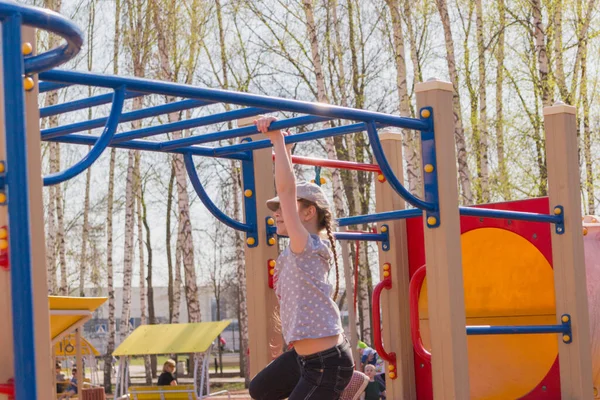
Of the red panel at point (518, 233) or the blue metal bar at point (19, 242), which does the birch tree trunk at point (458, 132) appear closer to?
the red panel at point (518, 233)

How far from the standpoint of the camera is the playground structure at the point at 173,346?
1299cm

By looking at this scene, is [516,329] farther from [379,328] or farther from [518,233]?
[518,233]

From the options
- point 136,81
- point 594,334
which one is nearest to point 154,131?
point 136,81

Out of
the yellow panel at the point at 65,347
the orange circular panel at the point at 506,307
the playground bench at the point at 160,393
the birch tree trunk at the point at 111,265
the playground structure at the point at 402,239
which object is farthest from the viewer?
the birch tree trunk at the point at 111,265

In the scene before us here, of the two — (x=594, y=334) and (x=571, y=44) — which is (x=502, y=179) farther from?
(x=594, y=334)

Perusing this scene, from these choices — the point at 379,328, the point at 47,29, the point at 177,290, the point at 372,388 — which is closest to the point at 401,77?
the point at 372,388

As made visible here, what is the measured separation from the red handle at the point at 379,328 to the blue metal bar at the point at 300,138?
1.47 meters

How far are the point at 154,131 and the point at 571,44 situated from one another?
578 inches

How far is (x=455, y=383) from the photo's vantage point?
13.5 ft

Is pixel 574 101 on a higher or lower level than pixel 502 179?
higher

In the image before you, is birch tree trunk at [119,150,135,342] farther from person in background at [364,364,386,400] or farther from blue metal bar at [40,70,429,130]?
blue metal bar at [40,70,429,130]

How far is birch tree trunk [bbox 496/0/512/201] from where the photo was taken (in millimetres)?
17047

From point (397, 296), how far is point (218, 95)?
3.36 metres

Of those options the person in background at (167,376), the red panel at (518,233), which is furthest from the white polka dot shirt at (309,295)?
the person in background at (167,376)
